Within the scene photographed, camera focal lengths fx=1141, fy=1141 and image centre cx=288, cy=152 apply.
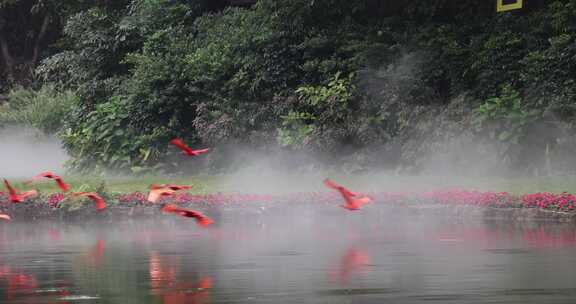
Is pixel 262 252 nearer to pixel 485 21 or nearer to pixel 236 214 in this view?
pixel 236 214

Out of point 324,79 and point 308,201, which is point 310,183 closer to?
point 324,79

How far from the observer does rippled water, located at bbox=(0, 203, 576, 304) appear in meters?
10.4

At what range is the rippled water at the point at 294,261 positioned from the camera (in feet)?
34.1

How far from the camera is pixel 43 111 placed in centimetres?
4094

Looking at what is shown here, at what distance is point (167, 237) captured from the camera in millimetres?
17016

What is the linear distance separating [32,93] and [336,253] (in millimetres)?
32015

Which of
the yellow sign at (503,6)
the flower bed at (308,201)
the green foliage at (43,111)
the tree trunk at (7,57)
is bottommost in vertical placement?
the green foliage at (43,111)

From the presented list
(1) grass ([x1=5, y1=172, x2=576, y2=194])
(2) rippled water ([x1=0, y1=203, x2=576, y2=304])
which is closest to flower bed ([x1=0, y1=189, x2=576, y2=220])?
(2) rippled water ([x1=0, y1=203, x2=576, y2=304])

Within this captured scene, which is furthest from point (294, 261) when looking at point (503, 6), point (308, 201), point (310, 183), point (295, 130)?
point (503, 6)

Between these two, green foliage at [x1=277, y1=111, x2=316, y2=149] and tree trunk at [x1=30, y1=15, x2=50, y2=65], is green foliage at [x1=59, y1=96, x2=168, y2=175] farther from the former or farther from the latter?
tree trunk at [x1=30, y1=15, x2=50, y2=65]

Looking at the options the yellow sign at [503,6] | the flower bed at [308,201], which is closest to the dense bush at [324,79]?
the yellow sign at [503,6]

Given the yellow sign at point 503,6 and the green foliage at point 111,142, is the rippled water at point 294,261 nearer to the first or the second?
the yellow sign at point 503,6

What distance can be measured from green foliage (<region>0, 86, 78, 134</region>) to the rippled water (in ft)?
69.9

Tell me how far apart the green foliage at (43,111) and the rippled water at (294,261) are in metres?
21.3
